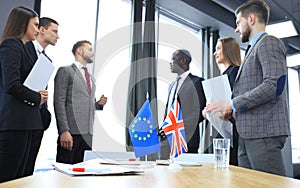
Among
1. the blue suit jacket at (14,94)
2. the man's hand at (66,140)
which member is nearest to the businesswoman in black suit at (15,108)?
the blue suit jacket at (14,94)

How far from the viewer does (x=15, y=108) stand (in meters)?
1.58

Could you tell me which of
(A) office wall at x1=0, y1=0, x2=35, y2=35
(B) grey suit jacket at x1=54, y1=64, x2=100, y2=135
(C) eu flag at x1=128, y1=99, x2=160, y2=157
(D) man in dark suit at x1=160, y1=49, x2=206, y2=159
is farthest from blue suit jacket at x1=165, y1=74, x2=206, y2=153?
(A) office wall at x1=0, y1=0, x2=35, y2=35

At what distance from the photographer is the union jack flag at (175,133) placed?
1153 mm

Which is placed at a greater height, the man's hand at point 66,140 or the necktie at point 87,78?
the necktie at point 87,78

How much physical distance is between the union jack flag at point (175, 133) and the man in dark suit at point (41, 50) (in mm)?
994

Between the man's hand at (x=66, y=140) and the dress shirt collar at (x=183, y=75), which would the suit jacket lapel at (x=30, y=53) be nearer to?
the man's hand at (x=66, y=140)

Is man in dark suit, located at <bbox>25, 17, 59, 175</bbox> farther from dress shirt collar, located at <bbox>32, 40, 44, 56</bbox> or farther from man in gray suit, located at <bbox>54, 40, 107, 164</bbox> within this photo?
man in gray suit, located at <bbox>54, 40, 107, 164</bbox>

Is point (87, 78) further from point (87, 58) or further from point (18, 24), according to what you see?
point (18, 24)

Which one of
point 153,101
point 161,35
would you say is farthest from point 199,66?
point 153,101

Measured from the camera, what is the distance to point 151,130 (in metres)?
1.08

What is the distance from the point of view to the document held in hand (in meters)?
1.61

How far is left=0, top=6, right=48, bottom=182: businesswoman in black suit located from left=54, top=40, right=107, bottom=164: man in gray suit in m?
0.52

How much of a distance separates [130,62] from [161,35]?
69 cm

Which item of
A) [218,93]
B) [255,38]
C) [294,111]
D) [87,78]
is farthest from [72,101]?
[294,111]
